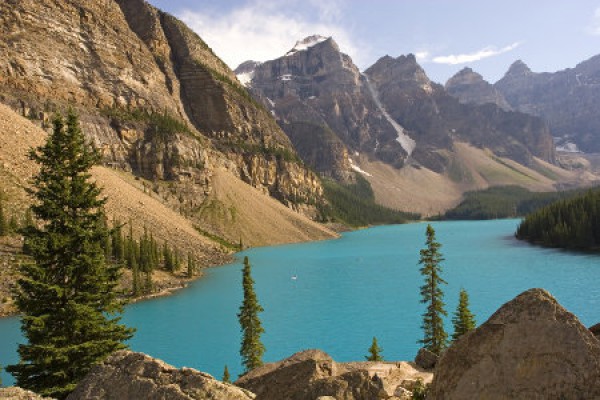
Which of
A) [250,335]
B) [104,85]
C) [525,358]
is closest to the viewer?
[525,358]

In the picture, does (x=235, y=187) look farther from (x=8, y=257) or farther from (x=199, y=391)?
(x=199, y=391)

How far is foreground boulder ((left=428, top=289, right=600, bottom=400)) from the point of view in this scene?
6160mm

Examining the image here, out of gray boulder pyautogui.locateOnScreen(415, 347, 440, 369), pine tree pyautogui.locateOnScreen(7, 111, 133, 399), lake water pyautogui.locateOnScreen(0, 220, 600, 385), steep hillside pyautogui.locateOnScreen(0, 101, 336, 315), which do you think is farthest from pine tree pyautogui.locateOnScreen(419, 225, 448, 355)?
steep hillside pyautogui.locateOnScreen(0, 101, 336, 315)

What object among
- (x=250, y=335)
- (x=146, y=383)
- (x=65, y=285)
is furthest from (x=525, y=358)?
(x=250, y=335)

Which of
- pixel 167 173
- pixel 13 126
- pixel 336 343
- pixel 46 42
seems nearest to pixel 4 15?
pixel 46 42

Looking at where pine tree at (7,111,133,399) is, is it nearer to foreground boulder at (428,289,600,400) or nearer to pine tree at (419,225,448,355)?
foreground boulder at (428,289,600,400)

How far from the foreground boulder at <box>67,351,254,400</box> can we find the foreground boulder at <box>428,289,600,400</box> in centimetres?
440

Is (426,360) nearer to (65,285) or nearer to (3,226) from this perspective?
(65,285)

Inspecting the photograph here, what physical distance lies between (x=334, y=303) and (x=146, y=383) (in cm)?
5944

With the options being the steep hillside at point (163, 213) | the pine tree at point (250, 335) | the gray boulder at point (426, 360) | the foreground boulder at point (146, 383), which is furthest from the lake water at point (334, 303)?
the foreground boulder at point (146, 383)

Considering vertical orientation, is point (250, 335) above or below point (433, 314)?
below

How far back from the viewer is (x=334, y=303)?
66312 millimetres

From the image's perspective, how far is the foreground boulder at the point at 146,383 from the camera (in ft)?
28.3

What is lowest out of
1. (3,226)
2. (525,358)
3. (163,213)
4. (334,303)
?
(334,303)
